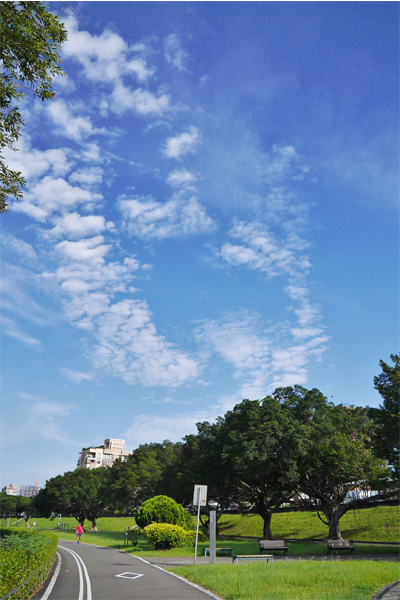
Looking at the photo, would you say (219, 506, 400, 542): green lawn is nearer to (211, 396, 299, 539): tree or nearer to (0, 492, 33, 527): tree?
(211, 396, 299, 539): tree

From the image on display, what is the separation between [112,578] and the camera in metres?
14.4

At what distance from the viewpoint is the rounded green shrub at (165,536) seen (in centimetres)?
2550

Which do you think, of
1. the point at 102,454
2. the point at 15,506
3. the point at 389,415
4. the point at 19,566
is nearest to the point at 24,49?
the point at 19,566

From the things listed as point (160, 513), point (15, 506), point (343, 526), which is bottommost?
point (15, 506)

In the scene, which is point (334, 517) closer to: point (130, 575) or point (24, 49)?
point (130, 575)

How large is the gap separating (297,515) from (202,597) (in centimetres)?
3800

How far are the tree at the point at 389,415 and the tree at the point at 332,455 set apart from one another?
5.78ft

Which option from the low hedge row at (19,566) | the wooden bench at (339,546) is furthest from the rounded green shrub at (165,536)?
the low hedge row at (19,566)

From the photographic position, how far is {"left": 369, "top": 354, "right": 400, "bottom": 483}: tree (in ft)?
73.2

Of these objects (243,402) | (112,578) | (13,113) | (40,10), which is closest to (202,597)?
(112,578)

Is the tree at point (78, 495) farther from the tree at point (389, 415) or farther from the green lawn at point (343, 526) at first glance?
the tree at point (389, 415)

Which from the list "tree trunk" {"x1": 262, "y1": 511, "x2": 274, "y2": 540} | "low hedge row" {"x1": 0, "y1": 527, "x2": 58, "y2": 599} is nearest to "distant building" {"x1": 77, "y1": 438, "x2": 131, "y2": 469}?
"tree trunk" {"x1": 262, "y1": 511, "x2": 274, "y2": 540}

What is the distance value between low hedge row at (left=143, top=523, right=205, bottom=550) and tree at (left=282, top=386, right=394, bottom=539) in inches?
372

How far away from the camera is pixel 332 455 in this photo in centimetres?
2773
